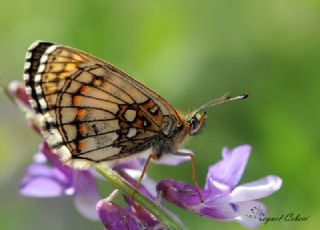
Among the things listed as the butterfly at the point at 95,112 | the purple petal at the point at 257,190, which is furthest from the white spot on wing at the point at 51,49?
the purple petal at the point at 257,190

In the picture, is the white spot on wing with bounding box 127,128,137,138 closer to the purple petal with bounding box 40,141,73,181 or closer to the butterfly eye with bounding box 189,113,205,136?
the butterfly eye with bounding box 189,113,205,136

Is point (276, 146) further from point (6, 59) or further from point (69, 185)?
point (6, 59)

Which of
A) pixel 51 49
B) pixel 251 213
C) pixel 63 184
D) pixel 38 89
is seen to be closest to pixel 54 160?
pixel 63 184

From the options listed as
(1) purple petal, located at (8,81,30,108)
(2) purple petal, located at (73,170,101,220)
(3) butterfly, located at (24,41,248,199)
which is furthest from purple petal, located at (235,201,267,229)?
(1) purple petal, located at (8,81,30,108)

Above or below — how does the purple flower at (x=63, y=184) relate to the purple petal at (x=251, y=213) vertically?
below

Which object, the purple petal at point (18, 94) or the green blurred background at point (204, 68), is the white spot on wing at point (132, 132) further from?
the green blurred background at point (204, 68)
